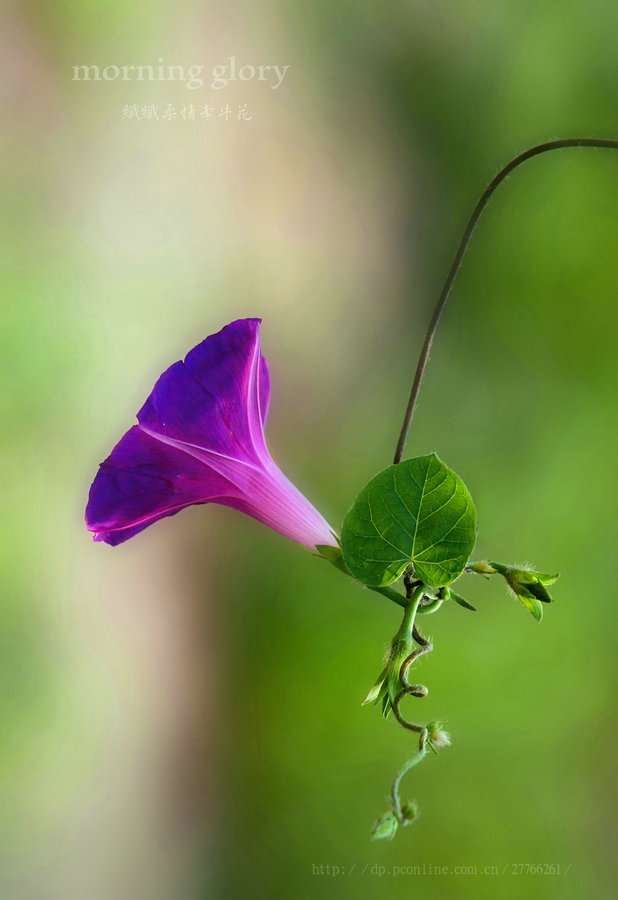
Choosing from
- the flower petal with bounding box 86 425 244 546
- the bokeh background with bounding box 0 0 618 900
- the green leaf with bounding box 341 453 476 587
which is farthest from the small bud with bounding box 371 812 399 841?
the bokeh background with bounding box 0 0 618 900

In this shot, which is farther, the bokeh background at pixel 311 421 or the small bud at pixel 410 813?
the bokeh background at pixel 311 421

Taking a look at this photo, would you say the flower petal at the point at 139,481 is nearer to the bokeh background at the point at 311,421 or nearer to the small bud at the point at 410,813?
the small bud at the point at 410,813

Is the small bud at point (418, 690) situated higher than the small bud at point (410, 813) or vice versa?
the small bud at point (418, 690)

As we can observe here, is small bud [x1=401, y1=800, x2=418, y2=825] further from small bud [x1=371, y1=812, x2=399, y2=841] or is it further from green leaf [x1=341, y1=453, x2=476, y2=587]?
green leaf [x1=341, y1=453, x2=476, y2=587]

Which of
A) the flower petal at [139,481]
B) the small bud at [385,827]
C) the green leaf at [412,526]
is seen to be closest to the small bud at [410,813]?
the small bud at [385,827]

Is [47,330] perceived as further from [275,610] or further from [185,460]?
[185,460]

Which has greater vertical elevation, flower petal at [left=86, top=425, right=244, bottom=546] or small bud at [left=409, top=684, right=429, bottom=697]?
flower petal at [left=86, top=425, right=244, bottom=546]
